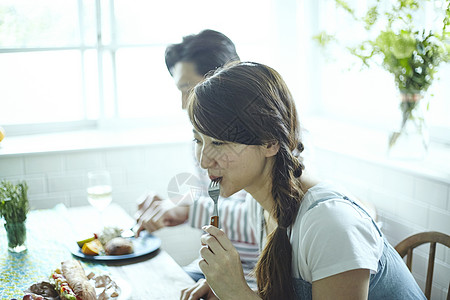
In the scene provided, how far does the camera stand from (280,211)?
1398mm

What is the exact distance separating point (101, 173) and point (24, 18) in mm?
1221

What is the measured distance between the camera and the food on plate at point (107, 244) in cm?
175

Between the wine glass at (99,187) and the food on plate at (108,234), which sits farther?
the wine glass at (99,187)

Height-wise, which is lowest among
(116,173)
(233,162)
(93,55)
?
(116,173)

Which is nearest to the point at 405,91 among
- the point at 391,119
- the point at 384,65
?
the point at 384,65

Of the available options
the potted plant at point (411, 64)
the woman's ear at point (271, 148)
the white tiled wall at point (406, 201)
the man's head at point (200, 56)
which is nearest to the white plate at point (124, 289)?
the woman's ear at point (271, 148)

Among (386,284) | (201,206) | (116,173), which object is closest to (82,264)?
(201,206)

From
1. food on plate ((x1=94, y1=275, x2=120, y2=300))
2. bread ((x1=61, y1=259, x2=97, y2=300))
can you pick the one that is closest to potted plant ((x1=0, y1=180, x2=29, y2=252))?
bread ((x1=61, y1=259, x2=97, y2=300))

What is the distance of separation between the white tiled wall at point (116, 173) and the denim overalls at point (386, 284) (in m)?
1.53

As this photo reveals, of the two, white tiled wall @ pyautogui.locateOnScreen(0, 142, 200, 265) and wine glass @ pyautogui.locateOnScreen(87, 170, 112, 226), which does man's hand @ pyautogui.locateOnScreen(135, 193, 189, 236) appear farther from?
white tiled wall @ pyautogui.locateOnScreen(0, 142, 200, 265)

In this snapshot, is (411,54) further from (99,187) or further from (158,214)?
(99,187)

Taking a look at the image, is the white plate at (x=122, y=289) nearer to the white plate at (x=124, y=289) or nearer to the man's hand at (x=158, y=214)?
the white plate at (x=124, y=289)

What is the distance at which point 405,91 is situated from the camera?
2129 mm

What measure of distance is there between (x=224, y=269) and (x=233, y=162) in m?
0.25
